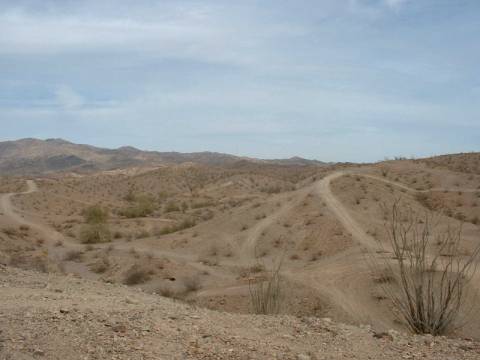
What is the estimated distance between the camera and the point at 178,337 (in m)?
6.39

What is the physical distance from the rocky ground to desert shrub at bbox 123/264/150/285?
11597mm

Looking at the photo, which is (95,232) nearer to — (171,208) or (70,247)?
(70,247)

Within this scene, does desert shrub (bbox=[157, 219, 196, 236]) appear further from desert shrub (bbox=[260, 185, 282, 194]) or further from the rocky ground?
the rocky ground

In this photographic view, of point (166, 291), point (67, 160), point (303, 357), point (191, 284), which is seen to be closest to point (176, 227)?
point (191, 284)

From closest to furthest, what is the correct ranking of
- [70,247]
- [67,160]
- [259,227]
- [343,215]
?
1. [343,215]
2. [259,227]
3. [70,247]
4. [67,160]

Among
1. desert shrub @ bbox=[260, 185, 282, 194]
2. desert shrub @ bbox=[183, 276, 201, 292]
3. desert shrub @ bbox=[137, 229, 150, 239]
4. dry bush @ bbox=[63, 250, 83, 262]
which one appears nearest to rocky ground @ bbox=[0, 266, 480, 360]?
desert shrub @ bbox=[183, 276, 201, 292]

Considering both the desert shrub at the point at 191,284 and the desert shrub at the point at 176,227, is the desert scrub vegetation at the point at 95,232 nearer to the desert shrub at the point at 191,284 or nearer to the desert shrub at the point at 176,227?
the desert shrub at the point at 176,227

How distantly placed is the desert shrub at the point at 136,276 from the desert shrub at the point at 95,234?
10389 millimetres

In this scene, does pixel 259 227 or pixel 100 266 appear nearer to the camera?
pixel 100 266

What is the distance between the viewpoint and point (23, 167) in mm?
141875

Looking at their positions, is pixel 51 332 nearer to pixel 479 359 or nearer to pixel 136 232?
pixel 479 359

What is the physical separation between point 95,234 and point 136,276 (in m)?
11.9

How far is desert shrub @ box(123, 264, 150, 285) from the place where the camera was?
19.5 metres

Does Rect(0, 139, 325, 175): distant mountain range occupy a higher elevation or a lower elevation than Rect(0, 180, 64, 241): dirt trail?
higher
